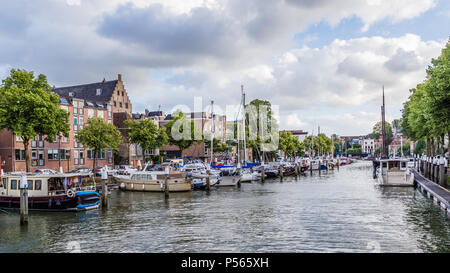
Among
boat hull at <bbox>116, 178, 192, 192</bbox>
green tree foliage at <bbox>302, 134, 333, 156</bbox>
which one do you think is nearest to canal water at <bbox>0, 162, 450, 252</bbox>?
boat hull at <bbox>116, 178, 192, 192</bbox>

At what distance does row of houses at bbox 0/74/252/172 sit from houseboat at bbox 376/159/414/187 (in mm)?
41536

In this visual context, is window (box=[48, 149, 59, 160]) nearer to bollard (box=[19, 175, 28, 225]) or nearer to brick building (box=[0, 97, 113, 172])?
brick building (box=[0, 97, 113, 172])

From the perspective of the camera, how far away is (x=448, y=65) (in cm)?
3509

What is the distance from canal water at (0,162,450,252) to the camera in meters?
21.6

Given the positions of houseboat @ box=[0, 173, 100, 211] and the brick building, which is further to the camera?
the brick building

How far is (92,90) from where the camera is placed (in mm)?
99062

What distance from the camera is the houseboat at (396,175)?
51.4 metres

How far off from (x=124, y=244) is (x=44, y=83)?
3836 cm

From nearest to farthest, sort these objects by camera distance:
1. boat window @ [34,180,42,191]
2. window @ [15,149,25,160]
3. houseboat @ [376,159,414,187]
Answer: boat window @ [34,180,42,191] → houseboat @ [376,159,414,187] → window @ [15,149,25,160]

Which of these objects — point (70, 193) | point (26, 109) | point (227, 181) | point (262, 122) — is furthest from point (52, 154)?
point (262, 122)

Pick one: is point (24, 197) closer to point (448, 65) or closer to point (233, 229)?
point (233, 229)

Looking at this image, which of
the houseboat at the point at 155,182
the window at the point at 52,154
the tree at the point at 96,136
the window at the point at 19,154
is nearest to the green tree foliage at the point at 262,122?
the tree at the point at 96,136

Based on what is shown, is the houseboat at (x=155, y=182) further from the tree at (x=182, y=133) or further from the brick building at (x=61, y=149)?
the tree at (x=182, y=133)

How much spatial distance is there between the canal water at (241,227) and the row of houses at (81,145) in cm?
3230
